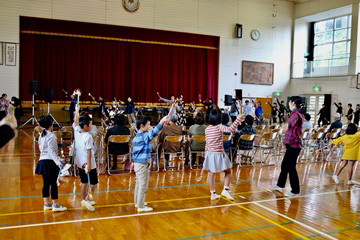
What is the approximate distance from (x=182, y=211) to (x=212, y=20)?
55.0 ft

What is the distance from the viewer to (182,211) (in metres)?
4.61

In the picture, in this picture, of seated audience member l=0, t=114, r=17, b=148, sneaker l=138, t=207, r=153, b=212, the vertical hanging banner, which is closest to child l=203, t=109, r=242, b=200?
sneaker l=138, t=207, r=153, b=212

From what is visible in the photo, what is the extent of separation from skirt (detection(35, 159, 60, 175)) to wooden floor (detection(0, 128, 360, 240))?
566 mm

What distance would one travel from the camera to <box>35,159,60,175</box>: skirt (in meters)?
4.21

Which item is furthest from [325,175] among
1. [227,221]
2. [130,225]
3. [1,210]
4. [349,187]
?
[1,210]

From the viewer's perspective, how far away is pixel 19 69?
15328mm

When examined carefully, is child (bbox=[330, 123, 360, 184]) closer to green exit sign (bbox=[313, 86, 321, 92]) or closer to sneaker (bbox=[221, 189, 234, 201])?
sneaker (bbox=[221, 189, 234, 201])

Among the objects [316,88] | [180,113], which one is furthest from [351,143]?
[316,88]

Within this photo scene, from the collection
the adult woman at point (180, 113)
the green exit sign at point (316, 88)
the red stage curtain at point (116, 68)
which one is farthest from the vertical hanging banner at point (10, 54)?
the green exit sign at point (316, 88)

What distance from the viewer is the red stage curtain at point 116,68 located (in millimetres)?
15977

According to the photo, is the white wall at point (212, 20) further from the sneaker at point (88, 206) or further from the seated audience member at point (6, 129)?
the seated audience member at point (6, 129)

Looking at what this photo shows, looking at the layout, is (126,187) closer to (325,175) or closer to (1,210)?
(1,210)

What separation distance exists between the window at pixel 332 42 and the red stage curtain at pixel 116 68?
7058 mm

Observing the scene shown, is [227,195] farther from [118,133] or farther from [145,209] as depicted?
[118,133]
